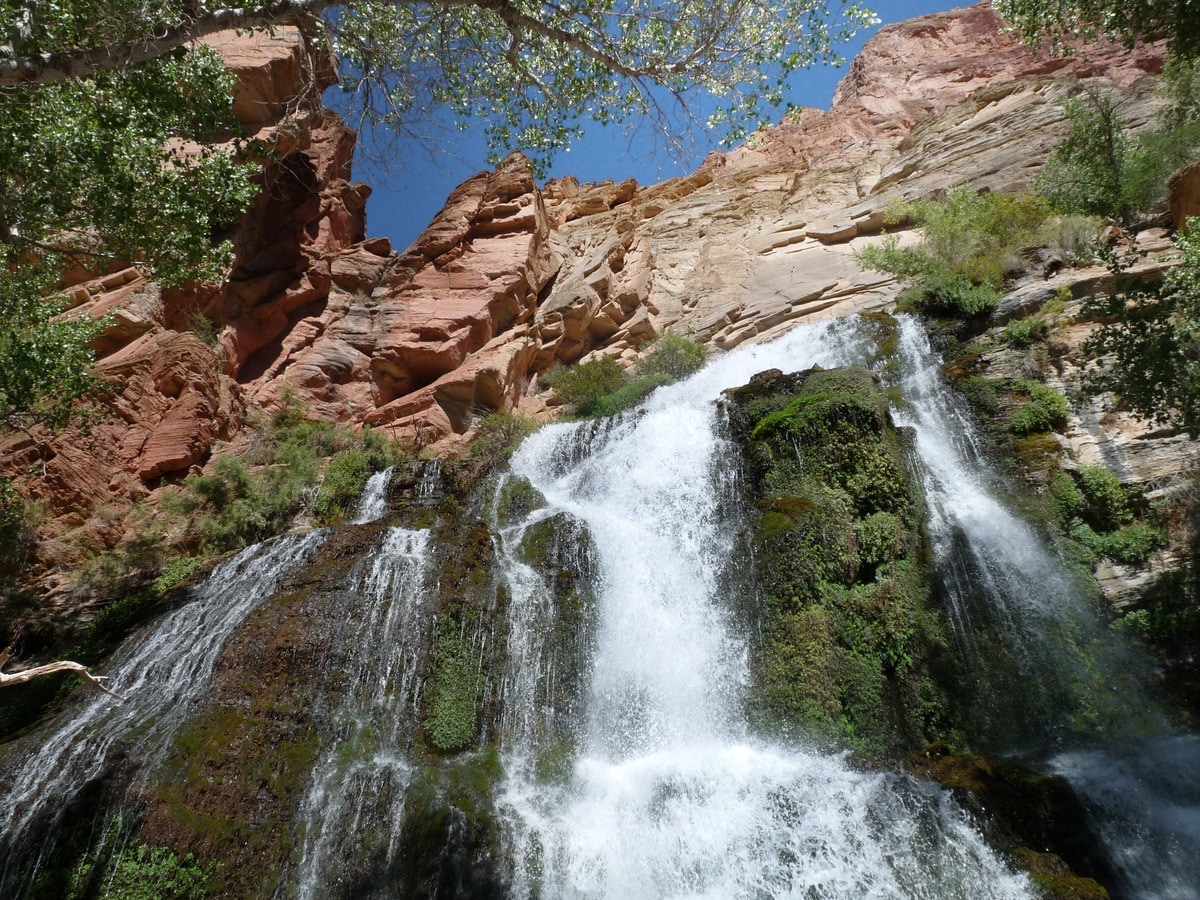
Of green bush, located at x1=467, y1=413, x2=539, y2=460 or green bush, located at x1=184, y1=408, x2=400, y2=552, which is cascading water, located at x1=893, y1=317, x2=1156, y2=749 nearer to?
green bush, located at x1=467, y1=413, x2=539, y2=460

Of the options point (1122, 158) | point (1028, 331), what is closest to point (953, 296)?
point (1028, 331)

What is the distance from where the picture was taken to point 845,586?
934cm

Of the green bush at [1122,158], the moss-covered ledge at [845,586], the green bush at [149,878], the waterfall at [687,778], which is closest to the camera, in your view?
the waterfall at [687,778]

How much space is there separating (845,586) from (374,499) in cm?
1027

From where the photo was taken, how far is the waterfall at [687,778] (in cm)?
624

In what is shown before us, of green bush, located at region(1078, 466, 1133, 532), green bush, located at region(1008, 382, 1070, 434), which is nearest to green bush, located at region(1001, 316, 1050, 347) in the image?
green bush, located at region(1008, 382, 1070, 434)

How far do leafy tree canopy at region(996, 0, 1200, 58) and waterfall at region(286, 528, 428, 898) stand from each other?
1294cm

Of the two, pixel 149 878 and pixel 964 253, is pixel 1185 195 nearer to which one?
pixel 964 253

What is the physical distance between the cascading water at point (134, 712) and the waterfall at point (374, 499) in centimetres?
292

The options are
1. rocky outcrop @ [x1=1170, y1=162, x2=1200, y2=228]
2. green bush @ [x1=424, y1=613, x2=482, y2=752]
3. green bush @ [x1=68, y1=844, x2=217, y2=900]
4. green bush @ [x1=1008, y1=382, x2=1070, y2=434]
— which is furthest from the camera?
rocky outcrop @ [x1=1170, y1=162, x2=1200, y2=228]

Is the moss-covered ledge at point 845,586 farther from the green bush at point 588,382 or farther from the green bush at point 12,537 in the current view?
the green bush at point 12,537

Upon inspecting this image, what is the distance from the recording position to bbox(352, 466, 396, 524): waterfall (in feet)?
47.3

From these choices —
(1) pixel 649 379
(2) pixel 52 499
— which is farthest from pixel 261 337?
(1) pixel 649 379

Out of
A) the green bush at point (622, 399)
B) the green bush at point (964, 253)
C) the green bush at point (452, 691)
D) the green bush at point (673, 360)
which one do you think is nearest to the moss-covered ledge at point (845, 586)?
the green bush at point (452, 691)
